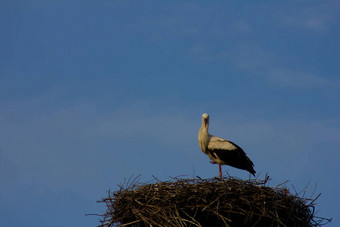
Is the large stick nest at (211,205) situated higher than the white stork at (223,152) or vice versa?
the white stork at (223,152)

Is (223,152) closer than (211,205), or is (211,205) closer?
(211,205)

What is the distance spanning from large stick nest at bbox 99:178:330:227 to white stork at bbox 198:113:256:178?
214cm

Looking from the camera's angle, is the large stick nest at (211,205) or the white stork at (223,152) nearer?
the large stick nest at (211,205)

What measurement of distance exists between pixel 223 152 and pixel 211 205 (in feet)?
8.90

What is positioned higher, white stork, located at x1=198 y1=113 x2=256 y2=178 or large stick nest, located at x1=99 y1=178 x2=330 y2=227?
white stork, located at x1=198 y1=113 x2=256 y2=178

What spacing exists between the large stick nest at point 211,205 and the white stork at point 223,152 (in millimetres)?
2144

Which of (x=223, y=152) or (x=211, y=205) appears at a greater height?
(x=223, y=152)

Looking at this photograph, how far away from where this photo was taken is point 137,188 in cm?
1043

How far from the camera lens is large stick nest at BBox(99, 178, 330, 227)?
9688 mm

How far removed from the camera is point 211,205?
9.77 meters

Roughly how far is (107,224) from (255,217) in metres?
2.45

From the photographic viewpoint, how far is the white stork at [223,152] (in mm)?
12328

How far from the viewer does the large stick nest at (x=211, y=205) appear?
9.69 m

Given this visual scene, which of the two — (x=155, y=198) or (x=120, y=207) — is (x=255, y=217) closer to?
(x=155, y=198)
